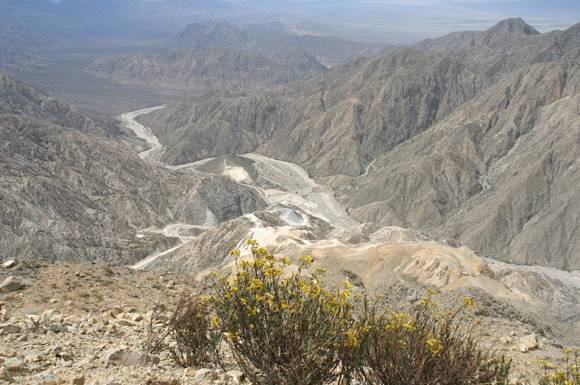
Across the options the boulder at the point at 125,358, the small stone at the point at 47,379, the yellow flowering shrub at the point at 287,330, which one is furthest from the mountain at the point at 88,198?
the yellow flowering shrub at the point at 287,330

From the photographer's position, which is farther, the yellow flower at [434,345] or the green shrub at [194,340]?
the green shrub at [194,340]

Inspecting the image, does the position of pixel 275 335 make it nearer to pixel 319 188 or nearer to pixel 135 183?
pixel 135 183

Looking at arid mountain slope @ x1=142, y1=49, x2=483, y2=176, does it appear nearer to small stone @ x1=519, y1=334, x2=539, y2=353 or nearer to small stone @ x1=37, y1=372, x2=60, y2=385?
small stone @ x1=519, y1=334, x2=539, y2=353

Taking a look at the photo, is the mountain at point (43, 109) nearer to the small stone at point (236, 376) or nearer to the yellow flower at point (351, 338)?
the small stone at point (236, 376)

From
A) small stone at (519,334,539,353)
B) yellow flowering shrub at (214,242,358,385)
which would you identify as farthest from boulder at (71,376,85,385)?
small stone at (519,334,539,353)

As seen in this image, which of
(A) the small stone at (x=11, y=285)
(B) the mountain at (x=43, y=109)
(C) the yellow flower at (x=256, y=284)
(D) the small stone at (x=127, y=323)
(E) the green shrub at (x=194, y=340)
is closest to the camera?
(C) the yellow flower at (x=256, y=284)

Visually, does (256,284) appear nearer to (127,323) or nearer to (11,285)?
(127,323)

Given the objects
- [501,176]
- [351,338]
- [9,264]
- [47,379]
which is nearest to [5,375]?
[47,379]
